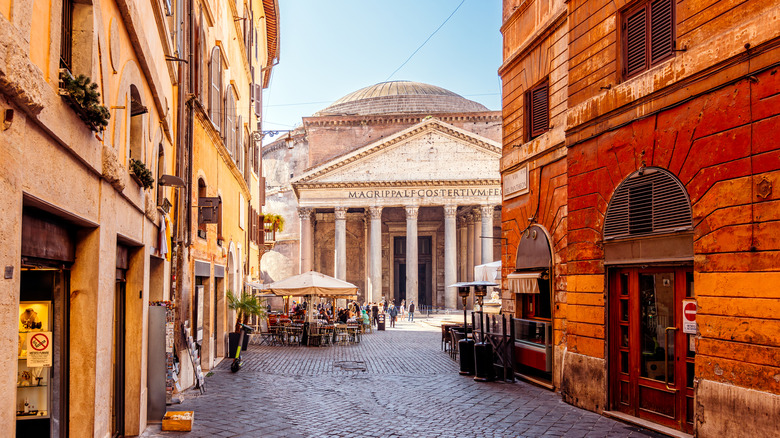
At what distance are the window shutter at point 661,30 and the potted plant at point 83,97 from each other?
532 cm

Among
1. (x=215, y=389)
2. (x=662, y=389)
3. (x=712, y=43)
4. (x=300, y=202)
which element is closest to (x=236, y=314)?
(x=215, y=389)

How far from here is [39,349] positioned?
13.8 feet

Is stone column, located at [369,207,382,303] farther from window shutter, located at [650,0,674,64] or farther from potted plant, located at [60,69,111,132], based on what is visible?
potted plant, located at [60,69,111,132]

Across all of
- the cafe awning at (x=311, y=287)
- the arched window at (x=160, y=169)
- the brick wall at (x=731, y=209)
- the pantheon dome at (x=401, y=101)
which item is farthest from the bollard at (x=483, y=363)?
the pantheon dome at (x=401, y=101)

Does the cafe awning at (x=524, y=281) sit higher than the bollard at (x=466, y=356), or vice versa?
the cafe awning at (x=524, y=281)

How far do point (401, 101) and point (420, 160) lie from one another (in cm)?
1283

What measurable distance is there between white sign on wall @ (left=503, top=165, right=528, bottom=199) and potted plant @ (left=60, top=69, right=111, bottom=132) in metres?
8.08

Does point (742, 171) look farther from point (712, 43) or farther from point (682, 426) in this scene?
point (682, 426)

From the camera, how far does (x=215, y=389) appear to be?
9.66 m

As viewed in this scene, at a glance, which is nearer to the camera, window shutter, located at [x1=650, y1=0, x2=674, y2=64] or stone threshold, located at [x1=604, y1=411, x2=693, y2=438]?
stone threshold, located at [x1=604, y1=411, x2=693, y2=438]

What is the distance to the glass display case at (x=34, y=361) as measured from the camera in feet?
13.5

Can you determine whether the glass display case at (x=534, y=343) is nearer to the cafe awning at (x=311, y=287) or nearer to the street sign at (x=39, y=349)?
the cafe awning at (x=311, y=287)

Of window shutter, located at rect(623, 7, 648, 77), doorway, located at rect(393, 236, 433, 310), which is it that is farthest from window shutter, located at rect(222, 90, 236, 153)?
doorway, located at rect(393, 236, 433, 310)

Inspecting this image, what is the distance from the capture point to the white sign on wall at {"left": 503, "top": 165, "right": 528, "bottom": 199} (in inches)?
444
